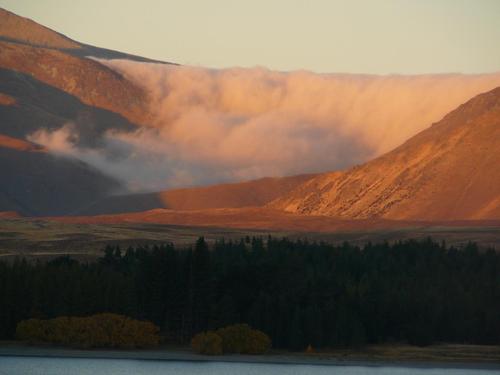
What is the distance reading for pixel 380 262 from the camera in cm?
12575

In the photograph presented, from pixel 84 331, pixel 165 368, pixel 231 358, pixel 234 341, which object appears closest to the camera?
pixel 165 368

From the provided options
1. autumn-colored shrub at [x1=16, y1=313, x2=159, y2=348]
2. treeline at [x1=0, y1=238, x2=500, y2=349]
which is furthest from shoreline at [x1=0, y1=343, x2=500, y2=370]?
treeline at [x1=0, y1=238, x2=500, y2=349]

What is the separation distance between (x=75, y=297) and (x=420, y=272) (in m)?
37.4

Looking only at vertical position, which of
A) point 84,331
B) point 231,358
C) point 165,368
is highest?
point 84,331

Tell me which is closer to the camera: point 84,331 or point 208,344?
point 208,344

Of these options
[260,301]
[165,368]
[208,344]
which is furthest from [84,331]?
[260,301]

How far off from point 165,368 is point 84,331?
35.6ft

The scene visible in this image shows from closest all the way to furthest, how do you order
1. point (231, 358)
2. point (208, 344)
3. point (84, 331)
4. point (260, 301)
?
point (231, 358)
point (208, 344)
point (84, 331)
point (260, 301)

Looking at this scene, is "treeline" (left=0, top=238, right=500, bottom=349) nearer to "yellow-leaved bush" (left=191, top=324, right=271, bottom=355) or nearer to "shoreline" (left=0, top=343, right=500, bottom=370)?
"yellow-leaved bush" (left=191, top=324, right=271, bottom=355)

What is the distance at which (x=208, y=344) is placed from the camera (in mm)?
92000

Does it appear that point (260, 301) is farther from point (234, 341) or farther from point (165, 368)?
point (165, 368)

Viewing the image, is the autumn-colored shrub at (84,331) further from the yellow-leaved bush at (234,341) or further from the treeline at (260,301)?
the yellow-leaved bush at (234,341)

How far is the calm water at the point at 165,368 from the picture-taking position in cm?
8112

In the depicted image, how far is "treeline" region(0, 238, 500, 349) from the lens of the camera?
9719 centimetres
